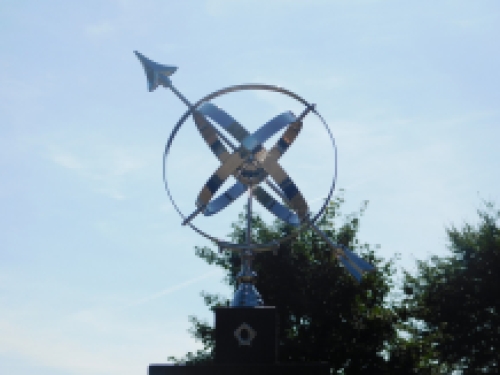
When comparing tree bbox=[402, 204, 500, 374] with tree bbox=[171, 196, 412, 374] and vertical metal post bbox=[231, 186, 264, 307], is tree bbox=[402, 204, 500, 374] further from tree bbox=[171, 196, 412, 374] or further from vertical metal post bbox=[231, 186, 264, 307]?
vertical metal post bbox=[231, 186, 264, 307]

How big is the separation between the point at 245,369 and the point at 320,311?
75.7 feet

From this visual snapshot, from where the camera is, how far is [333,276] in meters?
42.3

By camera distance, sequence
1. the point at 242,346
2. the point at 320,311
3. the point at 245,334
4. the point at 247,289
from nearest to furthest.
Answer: the point at 242,346, the point at 245,334, the point at 247,289, the point at 320,311

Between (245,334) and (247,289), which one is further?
(247,289)

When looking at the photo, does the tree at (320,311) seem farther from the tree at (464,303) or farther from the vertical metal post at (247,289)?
the vertical metal post at (247,289)

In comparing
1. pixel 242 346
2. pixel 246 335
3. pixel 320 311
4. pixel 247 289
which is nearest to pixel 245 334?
pixel 246 335

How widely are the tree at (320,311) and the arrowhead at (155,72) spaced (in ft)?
60.4

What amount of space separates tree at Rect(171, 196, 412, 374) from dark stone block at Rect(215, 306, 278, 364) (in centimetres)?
2053

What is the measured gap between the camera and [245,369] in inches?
739

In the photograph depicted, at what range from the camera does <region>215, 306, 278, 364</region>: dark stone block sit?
1922 cm

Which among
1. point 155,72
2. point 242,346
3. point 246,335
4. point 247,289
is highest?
point 155,72

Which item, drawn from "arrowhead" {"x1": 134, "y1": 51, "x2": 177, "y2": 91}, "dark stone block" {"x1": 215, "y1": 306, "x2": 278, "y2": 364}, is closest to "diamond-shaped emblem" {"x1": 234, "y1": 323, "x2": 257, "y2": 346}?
"dark stone block" {"x1": 215, "y1": 306, "x2": 278, "y2": 364}

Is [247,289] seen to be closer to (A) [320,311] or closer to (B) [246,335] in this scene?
(B) [246,335]

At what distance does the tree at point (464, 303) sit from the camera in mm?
45531
